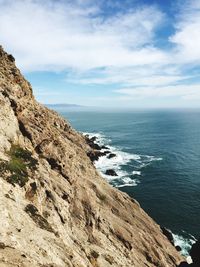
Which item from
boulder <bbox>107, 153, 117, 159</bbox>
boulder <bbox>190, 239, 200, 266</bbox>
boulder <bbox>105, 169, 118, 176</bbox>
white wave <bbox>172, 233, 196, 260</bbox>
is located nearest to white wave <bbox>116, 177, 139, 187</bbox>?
boulder <bbox>105, 169, 118, 176</bbox>

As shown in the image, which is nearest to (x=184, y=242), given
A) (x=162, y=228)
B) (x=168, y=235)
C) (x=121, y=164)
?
(x=168, y=235)

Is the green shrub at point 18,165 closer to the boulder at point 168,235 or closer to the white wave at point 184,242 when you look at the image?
the boulder at point 168,235

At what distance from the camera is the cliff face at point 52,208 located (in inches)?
1203

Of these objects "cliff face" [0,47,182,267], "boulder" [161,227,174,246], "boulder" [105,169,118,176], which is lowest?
"boulder" [161,227,174,246]

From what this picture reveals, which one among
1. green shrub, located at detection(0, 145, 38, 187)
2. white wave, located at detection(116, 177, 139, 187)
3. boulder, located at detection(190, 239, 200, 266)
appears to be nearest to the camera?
green shrub, located at detection(0, 145, 38, 187)

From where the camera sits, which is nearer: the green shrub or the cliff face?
the cliff face

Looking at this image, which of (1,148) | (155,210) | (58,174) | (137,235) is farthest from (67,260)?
(155,210)

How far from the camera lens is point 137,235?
57.6 m

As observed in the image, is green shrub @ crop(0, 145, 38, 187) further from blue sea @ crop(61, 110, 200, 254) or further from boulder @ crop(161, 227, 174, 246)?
blue sea @ crop(61, 110, 200, 254)

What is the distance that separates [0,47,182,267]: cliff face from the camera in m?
30.5

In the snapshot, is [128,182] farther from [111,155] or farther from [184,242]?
[184,242]

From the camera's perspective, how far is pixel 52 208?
42656 millimetres

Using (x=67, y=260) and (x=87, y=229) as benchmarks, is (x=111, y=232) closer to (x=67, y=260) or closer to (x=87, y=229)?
(x=87, y=229)

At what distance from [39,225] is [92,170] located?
39.1m
